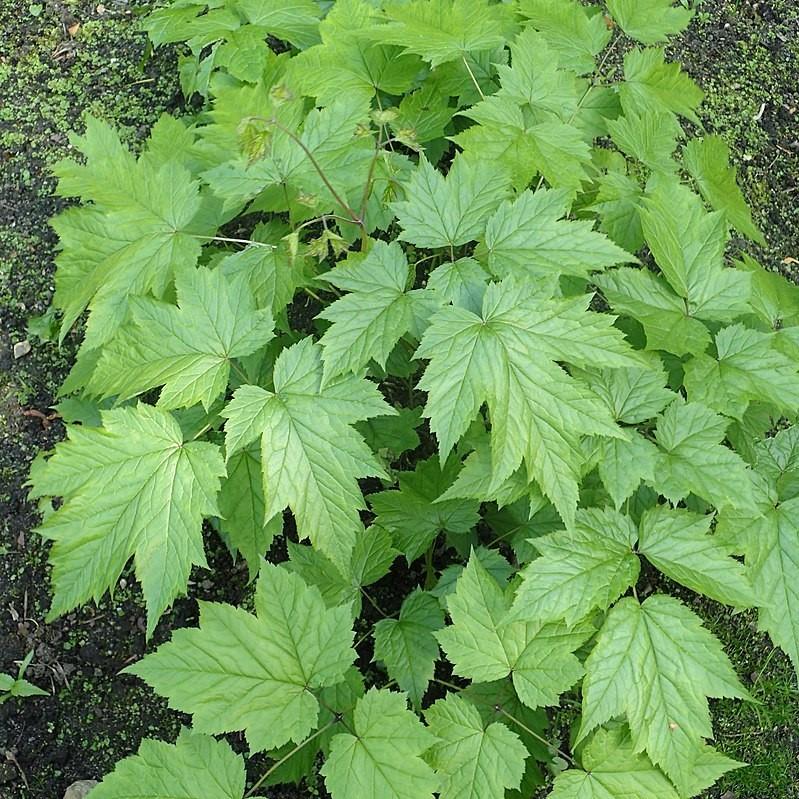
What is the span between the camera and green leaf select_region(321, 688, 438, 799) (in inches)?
Result: 68.9

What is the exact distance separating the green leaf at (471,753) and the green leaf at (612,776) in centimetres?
14

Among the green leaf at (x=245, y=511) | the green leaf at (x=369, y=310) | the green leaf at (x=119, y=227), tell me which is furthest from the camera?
the green leaf at (x=119, y=227)

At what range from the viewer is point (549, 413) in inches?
75.5

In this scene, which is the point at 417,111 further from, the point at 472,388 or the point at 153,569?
the point at 153,569

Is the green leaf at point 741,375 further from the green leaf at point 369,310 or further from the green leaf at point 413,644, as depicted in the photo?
the green leaf at point 413,644

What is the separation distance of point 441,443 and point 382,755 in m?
0.70

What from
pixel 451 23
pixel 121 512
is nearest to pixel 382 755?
pixel 121 512

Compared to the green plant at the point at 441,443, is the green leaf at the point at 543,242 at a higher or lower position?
higher

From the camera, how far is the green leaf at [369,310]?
77.7 inches

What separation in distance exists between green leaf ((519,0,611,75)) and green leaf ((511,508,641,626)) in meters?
1.57

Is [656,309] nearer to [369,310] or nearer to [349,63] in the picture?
[369,310]

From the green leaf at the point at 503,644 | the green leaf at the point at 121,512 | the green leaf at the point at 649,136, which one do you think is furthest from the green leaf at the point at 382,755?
the green leaf at the point at 649,136

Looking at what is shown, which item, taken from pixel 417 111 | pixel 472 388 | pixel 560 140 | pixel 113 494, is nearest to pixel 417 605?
pixel 472 388

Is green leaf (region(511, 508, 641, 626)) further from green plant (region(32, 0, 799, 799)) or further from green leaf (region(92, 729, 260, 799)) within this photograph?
green leaf (region(92, 729, 260, 799))
